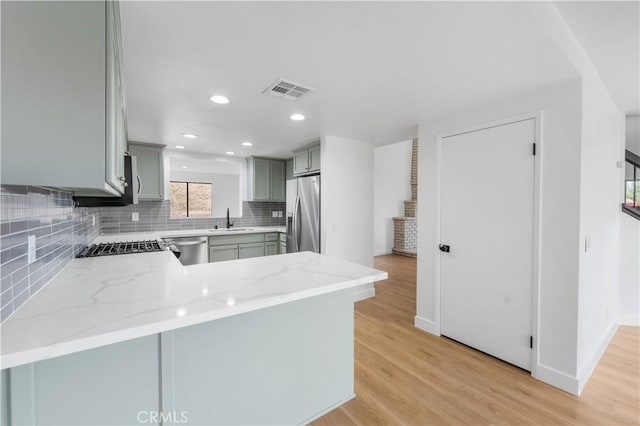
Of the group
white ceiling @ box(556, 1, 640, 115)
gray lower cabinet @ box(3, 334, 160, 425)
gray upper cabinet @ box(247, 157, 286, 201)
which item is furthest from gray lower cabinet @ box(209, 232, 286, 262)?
white ceiling @ box(556, 1, 640, 115)

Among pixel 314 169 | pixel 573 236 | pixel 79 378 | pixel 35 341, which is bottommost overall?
pixel 79 378

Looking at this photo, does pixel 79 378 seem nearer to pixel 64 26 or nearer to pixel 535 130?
pixel 64 26

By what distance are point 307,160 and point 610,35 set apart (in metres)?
3.10

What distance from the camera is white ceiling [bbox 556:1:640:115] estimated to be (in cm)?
151

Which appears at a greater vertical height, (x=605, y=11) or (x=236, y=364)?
(x=605, y=11)

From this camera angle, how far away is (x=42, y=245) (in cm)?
133

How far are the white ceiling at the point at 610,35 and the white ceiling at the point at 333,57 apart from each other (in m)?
0.19

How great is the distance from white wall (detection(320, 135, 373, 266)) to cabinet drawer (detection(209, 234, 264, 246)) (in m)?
1.52

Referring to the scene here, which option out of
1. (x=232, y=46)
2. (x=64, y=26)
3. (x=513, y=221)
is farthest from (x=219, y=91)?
(x=513, y=221)

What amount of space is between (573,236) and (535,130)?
837 millimetres

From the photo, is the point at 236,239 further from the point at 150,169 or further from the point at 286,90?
the point at 286,90

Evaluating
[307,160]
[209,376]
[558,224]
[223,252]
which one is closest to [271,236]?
[223,252]

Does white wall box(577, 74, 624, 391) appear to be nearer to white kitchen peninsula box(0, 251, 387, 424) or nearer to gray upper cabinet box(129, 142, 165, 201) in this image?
white kitchen peninsula box(0, 251, 387, 424)

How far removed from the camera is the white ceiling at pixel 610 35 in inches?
59.4
